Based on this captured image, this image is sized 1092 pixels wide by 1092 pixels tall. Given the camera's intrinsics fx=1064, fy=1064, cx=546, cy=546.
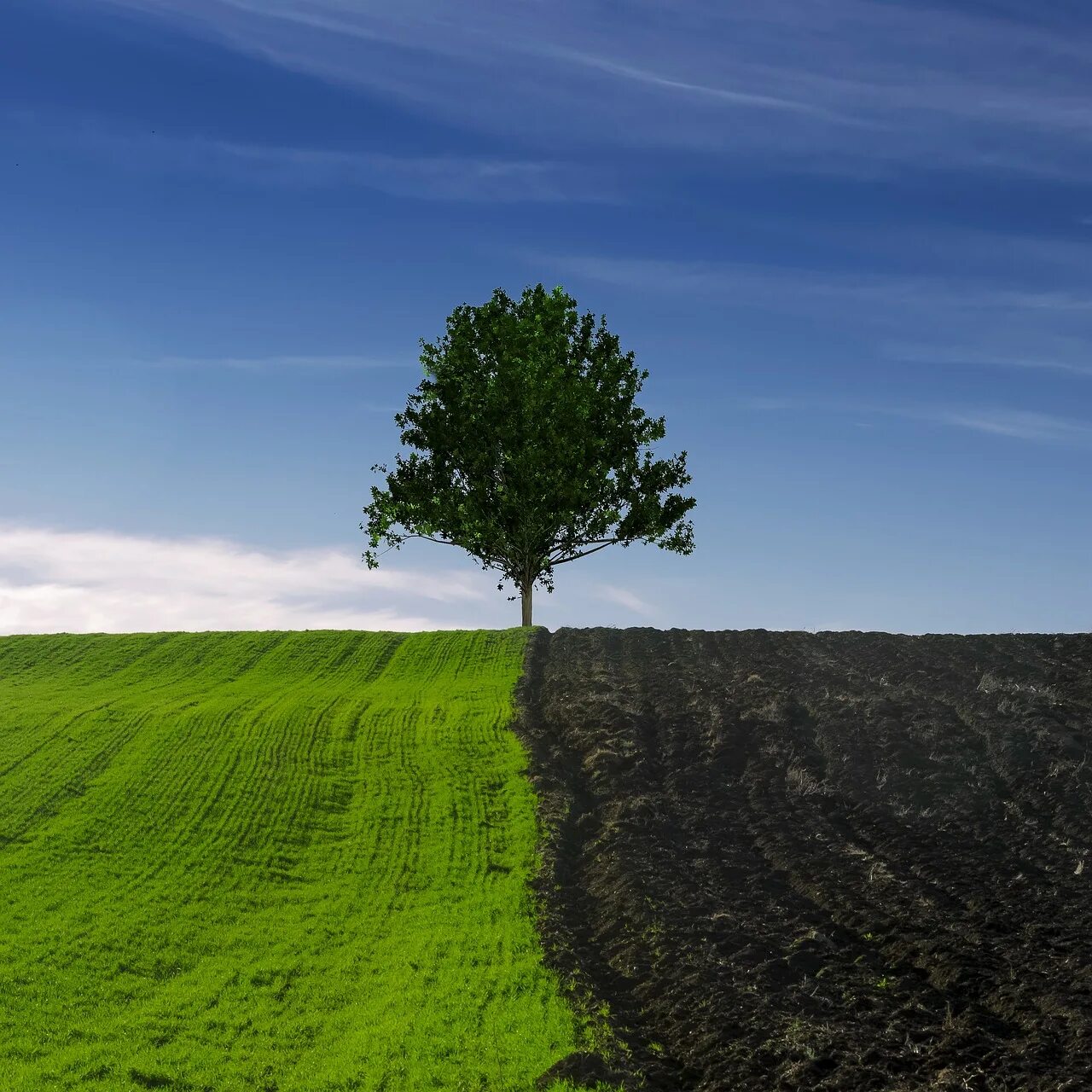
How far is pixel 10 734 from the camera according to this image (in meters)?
31.6

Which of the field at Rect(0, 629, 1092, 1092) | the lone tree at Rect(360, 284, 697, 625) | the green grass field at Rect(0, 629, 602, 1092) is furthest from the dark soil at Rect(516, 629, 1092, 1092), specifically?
the lone tree at Rect(360, 284, 697, 625)

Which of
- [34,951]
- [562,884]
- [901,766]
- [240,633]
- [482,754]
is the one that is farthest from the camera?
[240,633]

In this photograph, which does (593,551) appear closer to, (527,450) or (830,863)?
(527,450)

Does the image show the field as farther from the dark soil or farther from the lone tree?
the lone tree

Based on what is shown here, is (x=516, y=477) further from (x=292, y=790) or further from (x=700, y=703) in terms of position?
(x=292, y=790)

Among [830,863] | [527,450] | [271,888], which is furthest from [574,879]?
[527,450]

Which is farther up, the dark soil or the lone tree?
the lone tree

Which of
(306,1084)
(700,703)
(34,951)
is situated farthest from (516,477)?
(306,1084)

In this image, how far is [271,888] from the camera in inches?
877

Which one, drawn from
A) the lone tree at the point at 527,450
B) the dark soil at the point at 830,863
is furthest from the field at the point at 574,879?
the lone tree at the point at 527,450

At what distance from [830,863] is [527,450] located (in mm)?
28873

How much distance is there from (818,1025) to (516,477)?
3417 centimetres

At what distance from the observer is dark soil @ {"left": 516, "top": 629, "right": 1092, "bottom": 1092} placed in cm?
1408

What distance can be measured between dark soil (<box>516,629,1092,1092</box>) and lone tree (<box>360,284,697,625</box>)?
14.1 meters
